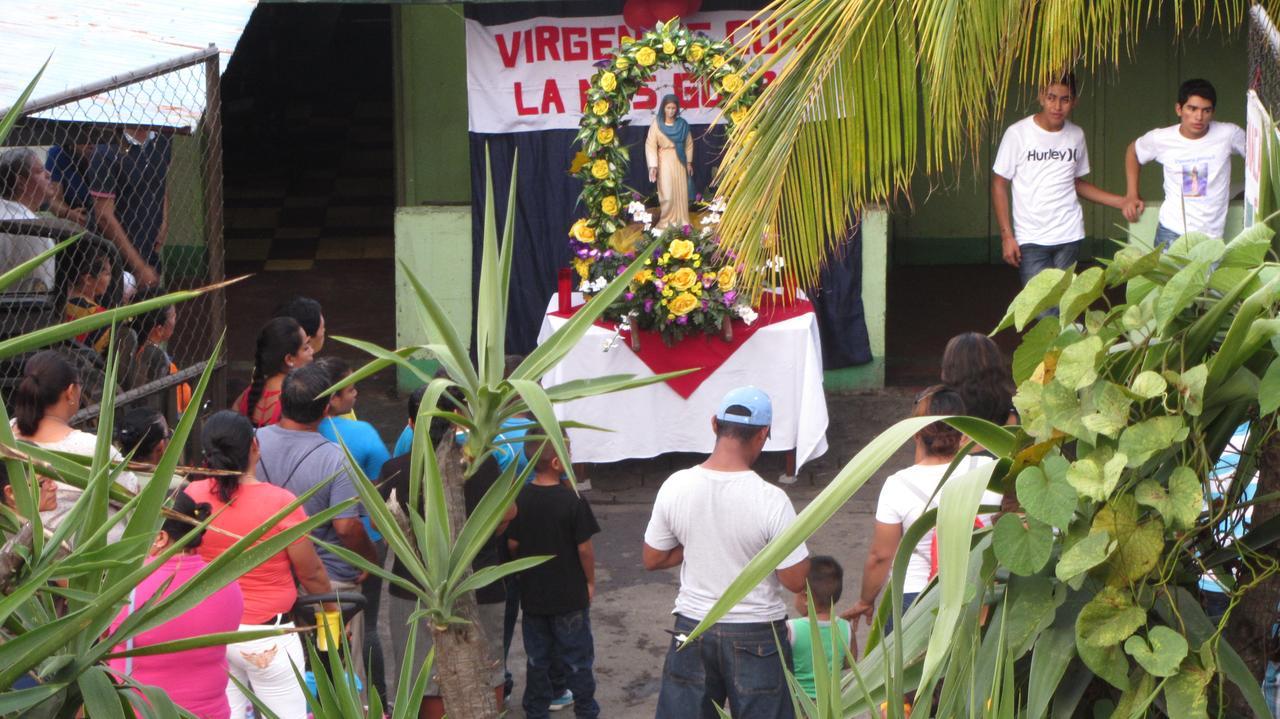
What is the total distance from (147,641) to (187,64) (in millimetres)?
3088

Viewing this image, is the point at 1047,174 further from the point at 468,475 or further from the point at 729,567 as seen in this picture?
the point at 468,475

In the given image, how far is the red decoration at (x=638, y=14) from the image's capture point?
892 centimetres

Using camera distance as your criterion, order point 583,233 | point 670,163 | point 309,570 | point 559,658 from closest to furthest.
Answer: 1. point 309,570
2. point 559,658
3. point 583,233
4. point 670,163

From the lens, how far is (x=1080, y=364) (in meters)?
2.25

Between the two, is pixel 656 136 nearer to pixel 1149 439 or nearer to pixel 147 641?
pixel 147 641

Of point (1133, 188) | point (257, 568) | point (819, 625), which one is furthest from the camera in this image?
point (1133, 188)

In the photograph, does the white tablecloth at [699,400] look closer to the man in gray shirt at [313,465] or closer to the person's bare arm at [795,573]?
the man in gray shirt at [313,465]

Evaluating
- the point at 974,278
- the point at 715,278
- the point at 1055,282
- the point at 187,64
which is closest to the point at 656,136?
the point at 715,278

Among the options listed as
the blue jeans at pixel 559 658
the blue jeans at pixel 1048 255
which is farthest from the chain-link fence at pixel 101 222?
the blue jeans at pixel 1048 255

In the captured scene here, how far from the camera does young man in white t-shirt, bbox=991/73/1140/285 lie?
28.0ft

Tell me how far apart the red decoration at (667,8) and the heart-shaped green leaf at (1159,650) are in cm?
718

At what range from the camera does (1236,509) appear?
229 cm

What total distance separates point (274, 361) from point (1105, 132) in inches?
329

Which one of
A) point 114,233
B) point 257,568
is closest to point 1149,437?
point 257,568
